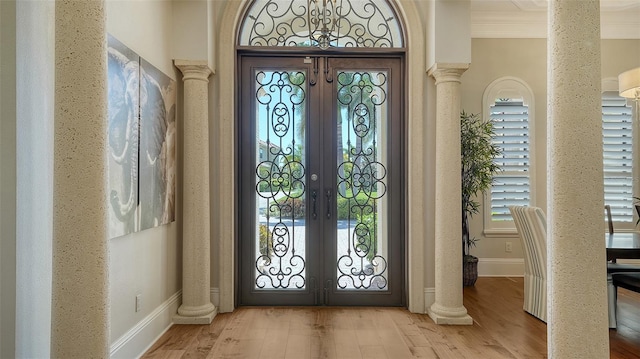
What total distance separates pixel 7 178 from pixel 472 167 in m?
4.29

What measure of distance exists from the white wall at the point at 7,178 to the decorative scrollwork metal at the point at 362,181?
278cm

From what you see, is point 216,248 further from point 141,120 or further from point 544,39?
point 544,39

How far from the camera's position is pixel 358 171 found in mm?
4109

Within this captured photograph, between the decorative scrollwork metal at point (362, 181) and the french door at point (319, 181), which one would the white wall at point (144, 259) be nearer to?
the french door at point (319, 181)

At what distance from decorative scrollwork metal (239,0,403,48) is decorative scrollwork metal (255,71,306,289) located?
1.22 ft

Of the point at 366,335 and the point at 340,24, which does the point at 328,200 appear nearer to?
the point at 366,335

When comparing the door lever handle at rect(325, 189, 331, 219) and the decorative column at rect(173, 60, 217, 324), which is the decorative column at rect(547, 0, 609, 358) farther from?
the decorative column at rect(173, 60, 217, 324)

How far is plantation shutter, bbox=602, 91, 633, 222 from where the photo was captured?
5.39 meters

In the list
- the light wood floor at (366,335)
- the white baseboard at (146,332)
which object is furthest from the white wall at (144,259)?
the light wood floor at (366,335)

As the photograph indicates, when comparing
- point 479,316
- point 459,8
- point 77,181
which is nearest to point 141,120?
point 77,181

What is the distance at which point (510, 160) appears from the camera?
5.29 m

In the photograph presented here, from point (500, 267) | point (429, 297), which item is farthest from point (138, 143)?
point (500, 267)

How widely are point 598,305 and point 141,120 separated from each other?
299 centimetres

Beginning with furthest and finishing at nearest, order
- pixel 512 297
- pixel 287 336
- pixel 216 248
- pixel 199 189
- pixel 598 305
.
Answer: pixel 512 297 → pixel 216 248 → pixel 199 189 → pixel 287 336 → pixel 598 305
